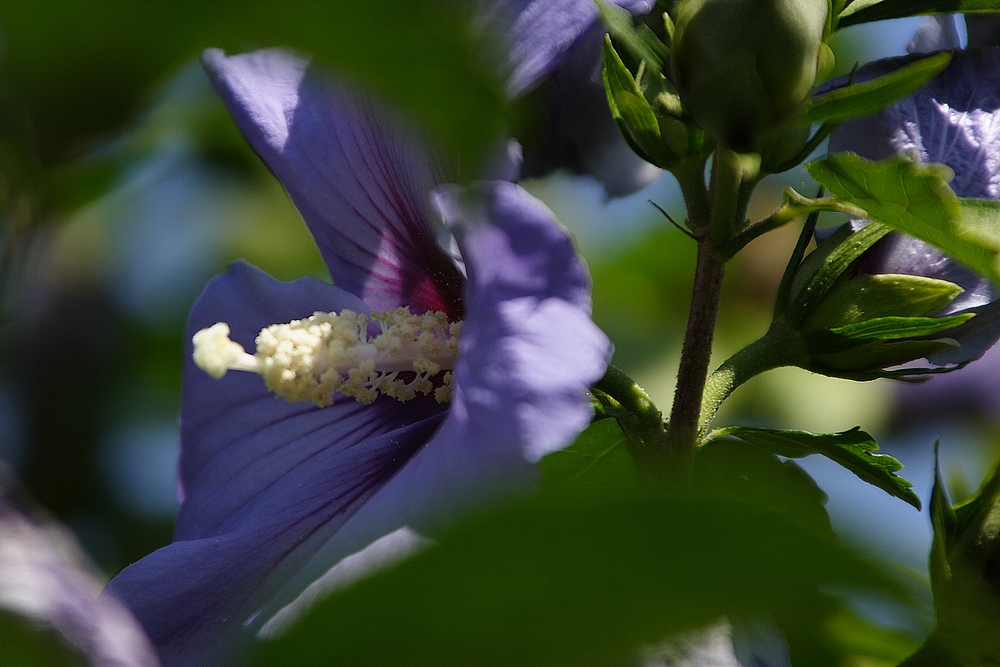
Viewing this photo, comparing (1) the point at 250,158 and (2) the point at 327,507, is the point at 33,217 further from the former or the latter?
(1) the point at 250,158

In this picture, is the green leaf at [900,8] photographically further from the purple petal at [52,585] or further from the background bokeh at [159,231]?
the purple petal at [52,585]

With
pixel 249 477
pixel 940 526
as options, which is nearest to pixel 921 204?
pixel 940 526

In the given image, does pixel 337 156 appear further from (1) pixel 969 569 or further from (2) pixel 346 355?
(1) pixel 969 569

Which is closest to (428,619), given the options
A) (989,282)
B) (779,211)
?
(779,211)

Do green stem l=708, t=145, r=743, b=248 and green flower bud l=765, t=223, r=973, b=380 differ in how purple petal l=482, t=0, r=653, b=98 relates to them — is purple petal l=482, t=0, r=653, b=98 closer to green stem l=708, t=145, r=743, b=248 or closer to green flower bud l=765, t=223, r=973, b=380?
green stem l=708, t=145, r=743, b=248

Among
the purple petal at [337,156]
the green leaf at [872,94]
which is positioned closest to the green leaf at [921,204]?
the green leaf at [872,94]

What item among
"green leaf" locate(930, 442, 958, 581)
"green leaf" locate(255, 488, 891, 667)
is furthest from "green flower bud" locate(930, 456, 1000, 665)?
"green leaf" locate(255, 488, 891, 667)
